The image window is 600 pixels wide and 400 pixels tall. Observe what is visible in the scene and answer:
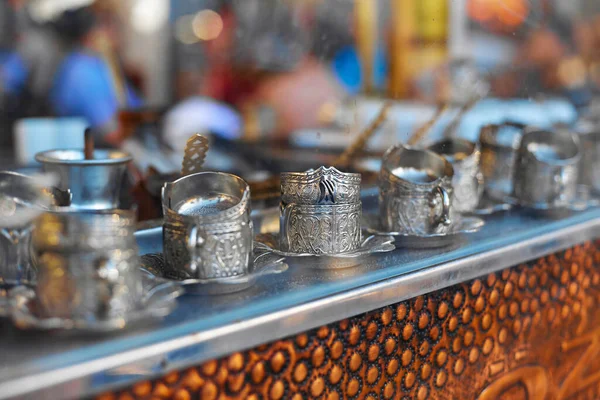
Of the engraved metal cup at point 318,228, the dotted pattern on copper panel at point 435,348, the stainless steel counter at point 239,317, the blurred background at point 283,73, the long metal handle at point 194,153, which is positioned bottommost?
the dotted pattern on copper panel at point 435,348

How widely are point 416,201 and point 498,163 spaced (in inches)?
20.4

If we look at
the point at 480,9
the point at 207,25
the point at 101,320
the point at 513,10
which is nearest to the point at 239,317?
the point at 101,320

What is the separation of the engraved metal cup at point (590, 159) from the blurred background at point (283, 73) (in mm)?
213

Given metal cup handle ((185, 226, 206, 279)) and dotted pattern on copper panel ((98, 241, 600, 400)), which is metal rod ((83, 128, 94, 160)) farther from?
dotted pattern on copper panel ((98, 241, 600, 400))

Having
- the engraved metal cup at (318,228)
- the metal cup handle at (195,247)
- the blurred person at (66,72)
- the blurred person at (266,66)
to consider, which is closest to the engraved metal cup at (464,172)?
the engraved metal cup at (318,228)

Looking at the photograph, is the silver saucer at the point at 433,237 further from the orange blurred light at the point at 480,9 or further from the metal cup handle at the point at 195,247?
the orange blurred light at the point at 480,9

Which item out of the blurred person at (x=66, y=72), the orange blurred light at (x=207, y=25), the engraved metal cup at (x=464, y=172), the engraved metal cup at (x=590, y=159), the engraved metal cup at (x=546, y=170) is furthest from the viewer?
the orange blurred light at (x=207, y=25)

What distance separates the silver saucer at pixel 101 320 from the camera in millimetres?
807

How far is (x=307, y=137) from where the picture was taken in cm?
289

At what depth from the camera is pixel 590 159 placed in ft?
6.14

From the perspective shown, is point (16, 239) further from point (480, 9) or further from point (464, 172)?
point (480, 9)

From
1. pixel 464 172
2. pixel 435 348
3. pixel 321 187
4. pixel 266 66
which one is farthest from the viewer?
pixel 266 66

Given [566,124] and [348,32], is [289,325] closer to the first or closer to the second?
[566,124]

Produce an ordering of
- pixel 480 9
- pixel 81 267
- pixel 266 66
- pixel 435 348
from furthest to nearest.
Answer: pixel 266 66 < pixel 480 9 < pixel 435 348 < pixel 81 267
